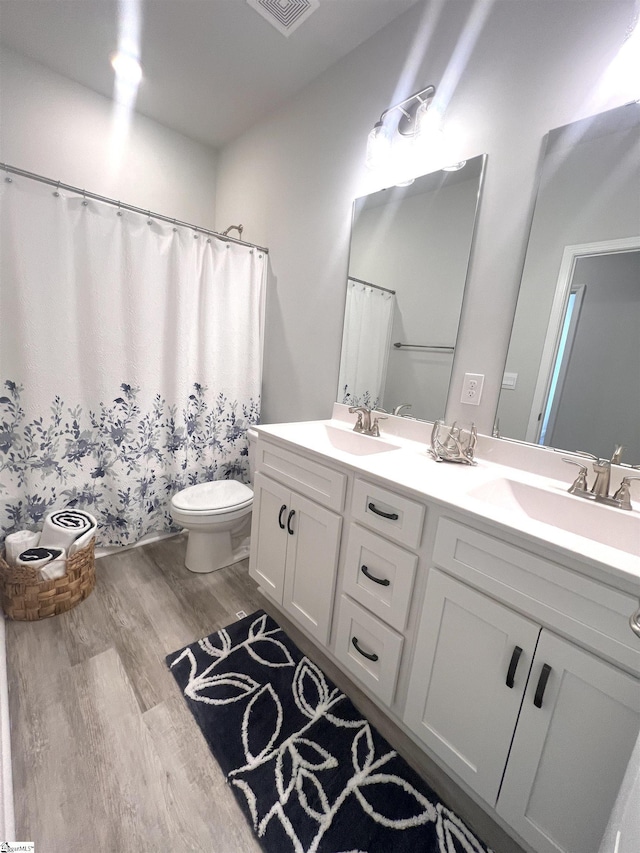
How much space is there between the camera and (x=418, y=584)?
1006mm

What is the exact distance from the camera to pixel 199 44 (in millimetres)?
1644

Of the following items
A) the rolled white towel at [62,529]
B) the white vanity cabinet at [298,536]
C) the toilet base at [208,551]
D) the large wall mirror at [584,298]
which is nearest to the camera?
the large wall mirror at [584,298]

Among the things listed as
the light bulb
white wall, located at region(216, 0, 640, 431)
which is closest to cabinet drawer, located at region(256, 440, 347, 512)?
white wall, located at region(216, 0, 640, 431)

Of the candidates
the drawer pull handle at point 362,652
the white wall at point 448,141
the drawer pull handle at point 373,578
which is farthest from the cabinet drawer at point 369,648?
the white wall at point 448,141

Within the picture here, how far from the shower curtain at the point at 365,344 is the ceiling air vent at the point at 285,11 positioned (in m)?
1.04

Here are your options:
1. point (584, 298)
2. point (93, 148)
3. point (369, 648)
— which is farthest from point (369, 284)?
point (93, 148)

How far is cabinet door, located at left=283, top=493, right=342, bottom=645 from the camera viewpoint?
→ 1.26 meters

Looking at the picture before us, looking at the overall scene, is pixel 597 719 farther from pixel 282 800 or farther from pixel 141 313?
pixel 141 313

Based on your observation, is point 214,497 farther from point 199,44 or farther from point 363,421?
point 199,44

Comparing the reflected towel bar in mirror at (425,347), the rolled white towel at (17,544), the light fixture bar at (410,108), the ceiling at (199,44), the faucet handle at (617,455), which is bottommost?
the rolled white towel at (17,544)

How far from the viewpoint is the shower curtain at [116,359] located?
5.11ft

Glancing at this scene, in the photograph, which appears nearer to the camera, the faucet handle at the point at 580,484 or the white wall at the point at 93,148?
the faucet handle at the point at 580,484

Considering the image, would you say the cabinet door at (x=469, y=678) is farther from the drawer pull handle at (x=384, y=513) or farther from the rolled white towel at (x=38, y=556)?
the rolled white towel at (x=38, y=556)

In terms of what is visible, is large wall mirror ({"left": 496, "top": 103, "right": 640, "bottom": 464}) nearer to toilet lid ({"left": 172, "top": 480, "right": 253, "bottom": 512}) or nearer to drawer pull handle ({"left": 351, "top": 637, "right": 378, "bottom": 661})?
drawer pull handle ({"left": 351, "top": 637, "right": 378, "bottom": 661})
